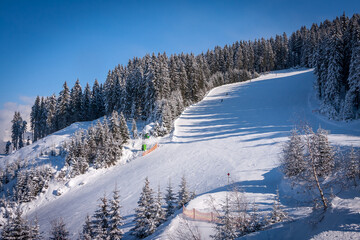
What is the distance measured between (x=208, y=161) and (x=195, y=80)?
39.5 metres

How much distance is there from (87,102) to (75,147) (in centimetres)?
3653

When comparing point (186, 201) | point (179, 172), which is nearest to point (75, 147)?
point (179, 172)

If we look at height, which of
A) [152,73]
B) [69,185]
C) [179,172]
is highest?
[152,73]

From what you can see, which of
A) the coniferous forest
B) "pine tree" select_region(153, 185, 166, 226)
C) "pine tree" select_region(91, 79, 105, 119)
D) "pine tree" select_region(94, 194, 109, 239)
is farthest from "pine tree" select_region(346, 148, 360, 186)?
"pine tree" select_region(91, 79, 105, 119)

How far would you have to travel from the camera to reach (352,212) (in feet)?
16.1

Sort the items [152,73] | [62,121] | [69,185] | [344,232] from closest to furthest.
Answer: [344,232], [69,185], [152,73], [62,121]

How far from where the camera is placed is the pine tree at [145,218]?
40.8 feet

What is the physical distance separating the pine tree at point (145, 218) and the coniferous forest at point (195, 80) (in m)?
24.5

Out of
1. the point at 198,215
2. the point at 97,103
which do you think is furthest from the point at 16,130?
the point at 198,215

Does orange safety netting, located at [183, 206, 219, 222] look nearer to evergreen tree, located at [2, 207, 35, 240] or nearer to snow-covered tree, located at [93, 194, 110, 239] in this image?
snow-covered tree, located at [93, 194, 110, 239]

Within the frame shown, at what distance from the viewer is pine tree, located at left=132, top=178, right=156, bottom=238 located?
12438 millimetres

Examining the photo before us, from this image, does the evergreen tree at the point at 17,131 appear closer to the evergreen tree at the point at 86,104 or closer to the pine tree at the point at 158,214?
the evergreen tree at the point at 86,104

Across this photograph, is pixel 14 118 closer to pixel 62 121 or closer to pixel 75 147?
pixel 62 121

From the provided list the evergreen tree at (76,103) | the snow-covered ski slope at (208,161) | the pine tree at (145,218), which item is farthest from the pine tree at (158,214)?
the evergreen tree at (76,103)
